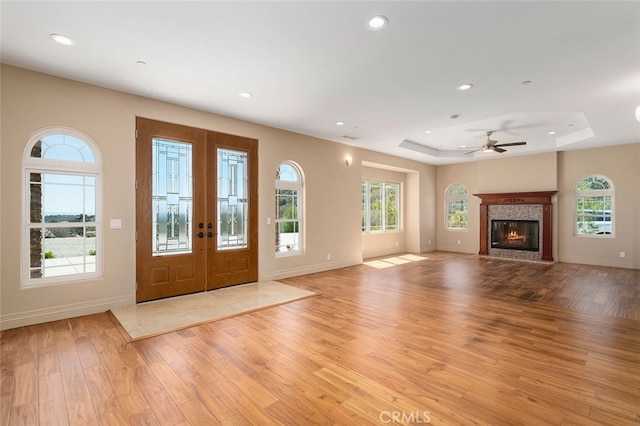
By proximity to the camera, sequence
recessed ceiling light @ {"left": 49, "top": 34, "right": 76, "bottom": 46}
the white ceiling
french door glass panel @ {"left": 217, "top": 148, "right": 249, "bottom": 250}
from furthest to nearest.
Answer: french door glass panel @ {"left": 217, "top": 148, "right": 249, "bottom": 250}, recessed ceiling light @ {"left": 49, "top": 34, "right": 76, "bottom": 46}, the white ceiling

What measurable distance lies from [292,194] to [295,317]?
120 inches

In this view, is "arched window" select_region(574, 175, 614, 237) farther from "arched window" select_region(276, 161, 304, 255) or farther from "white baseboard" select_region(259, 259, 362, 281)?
"arched window" select_region(276, 161, 304, 255)

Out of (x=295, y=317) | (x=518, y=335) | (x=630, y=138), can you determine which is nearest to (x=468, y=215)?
(x=630, y=138)

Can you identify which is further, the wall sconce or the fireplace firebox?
the fireplace firebox

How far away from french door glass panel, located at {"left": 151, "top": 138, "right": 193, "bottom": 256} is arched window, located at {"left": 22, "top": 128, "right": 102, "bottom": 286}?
0.70 meters

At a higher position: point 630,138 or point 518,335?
point 630,138

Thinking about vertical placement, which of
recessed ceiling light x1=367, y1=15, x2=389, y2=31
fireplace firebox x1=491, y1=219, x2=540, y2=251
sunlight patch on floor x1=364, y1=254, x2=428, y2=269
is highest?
recessed ceiling light x1=367, y1=15, x2=389, y2=31

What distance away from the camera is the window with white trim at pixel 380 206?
29.1 ft

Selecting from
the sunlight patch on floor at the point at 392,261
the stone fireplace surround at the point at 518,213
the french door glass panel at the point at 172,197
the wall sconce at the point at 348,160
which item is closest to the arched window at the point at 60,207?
the french door glass panel at the point at 172,197

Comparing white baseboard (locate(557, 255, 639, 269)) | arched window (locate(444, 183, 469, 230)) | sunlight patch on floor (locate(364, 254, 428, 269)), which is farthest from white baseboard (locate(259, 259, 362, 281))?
white baseboard (locate(557, 255, 639, 269))

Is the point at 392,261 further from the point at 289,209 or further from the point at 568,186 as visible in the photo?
the point at 568,186

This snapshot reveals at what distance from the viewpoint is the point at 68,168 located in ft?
12.8

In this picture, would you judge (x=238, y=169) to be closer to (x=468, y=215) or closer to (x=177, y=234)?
(x=177, y=234)

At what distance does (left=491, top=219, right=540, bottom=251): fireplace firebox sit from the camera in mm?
8477
